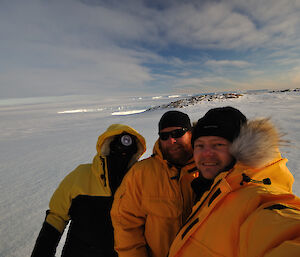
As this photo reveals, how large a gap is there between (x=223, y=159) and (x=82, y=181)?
4.41 ft

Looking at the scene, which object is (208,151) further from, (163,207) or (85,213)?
(85,213)

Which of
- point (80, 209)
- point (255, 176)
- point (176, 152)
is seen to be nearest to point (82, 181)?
point (80, 209)

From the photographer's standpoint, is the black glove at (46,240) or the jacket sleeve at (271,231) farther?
the black glove at (46,240)

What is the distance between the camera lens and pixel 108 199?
1.56m

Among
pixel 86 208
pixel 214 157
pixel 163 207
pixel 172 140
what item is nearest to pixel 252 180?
pixel 214 157

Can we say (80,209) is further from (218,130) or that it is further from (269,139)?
(269,139)

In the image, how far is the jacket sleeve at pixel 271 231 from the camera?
581 millimetres

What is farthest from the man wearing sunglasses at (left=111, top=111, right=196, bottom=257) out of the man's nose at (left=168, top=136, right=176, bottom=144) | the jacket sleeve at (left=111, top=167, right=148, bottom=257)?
the man's nose at (left=168, top=136, right=176, bottom=144)

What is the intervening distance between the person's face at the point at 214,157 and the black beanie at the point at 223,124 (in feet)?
0.13

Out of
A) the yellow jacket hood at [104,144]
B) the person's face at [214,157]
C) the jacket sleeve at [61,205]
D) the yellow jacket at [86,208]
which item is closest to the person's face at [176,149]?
the yellow jacket hood at [104,144]

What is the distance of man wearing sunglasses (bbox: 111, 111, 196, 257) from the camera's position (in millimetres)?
1285

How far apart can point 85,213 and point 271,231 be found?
61.0 inches

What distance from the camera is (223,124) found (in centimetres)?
107

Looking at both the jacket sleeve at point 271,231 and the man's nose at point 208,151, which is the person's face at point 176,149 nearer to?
the man's nose at point 208,151
